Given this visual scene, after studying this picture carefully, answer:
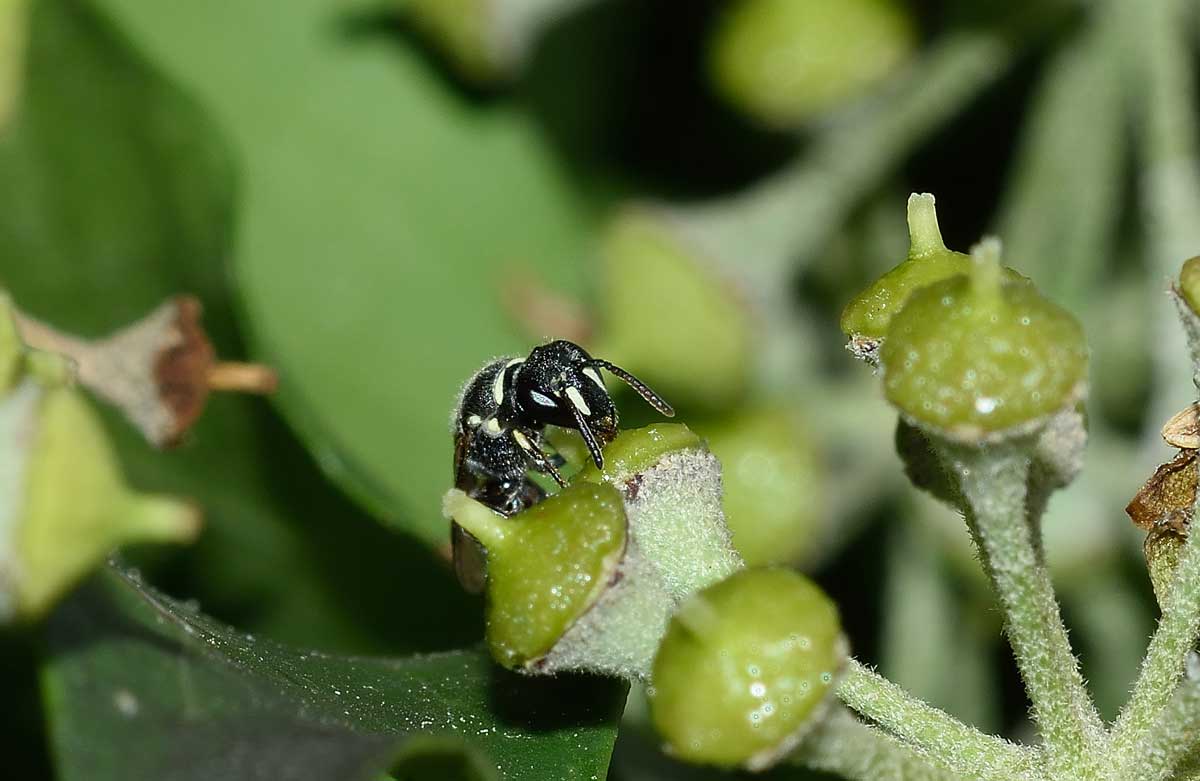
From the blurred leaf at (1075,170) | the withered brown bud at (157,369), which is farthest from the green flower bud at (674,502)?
the blurred leaf at (1075,170)

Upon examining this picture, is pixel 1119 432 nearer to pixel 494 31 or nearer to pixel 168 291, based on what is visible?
pixel 494 31

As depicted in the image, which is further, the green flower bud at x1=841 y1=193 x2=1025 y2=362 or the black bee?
the black bee

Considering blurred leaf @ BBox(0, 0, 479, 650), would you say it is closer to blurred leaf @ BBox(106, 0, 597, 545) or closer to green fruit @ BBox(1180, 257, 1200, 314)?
blurred leaf @ BBox(106, 0, 597, 545)

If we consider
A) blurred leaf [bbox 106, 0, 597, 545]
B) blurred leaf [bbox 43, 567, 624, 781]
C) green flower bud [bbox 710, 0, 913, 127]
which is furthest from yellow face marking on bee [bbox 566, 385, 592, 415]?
green flower bud [bbox 710, 0, 913, 127]

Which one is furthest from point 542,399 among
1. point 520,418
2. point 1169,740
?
point 1169,740

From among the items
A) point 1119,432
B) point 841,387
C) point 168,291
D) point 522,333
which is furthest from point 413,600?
point 1119,432
